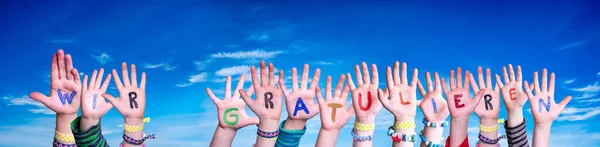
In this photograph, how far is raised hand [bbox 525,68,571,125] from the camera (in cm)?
1207

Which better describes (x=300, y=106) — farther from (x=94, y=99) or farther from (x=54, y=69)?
(x=54, y=69)

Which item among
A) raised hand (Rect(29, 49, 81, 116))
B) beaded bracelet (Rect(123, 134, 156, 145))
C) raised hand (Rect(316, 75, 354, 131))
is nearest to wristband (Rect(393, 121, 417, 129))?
raised hand (Rect(316, 75, 354, 131))

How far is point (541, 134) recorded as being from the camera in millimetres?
12102

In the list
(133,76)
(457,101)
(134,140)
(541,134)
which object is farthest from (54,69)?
(541,134)

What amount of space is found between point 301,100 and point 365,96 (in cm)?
108

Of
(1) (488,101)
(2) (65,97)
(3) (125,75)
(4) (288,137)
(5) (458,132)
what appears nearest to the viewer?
(4) (288,137)

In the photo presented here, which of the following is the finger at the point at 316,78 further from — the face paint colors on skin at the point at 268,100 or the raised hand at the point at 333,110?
the face paint colors on skin at the point at 268,100

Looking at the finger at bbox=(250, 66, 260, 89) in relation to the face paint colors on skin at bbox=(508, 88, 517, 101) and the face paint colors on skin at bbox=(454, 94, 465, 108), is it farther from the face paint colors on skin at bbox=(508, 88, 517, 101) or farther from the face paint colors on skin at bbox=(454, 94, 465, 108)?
the face paint colors on skin at bbox=(508, 88, 517, 101)

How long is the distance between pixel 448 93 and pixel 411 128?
1242 millimetres

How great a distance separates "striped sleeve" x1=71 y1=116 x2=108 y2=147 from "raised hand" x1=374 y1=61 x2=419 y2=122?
4.69 metres

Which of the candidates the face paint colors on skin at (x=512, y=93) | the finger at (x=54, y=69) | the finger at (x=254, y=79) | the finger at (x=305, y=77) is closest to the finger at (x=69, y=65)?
the finger at (x=54, y=69)

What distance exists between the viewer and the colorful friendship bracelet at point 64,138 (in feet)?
37.2

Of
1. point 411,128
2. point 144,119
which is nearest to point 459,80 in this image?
point 411,128

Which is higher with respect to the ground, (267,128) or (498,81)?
(498,81)
